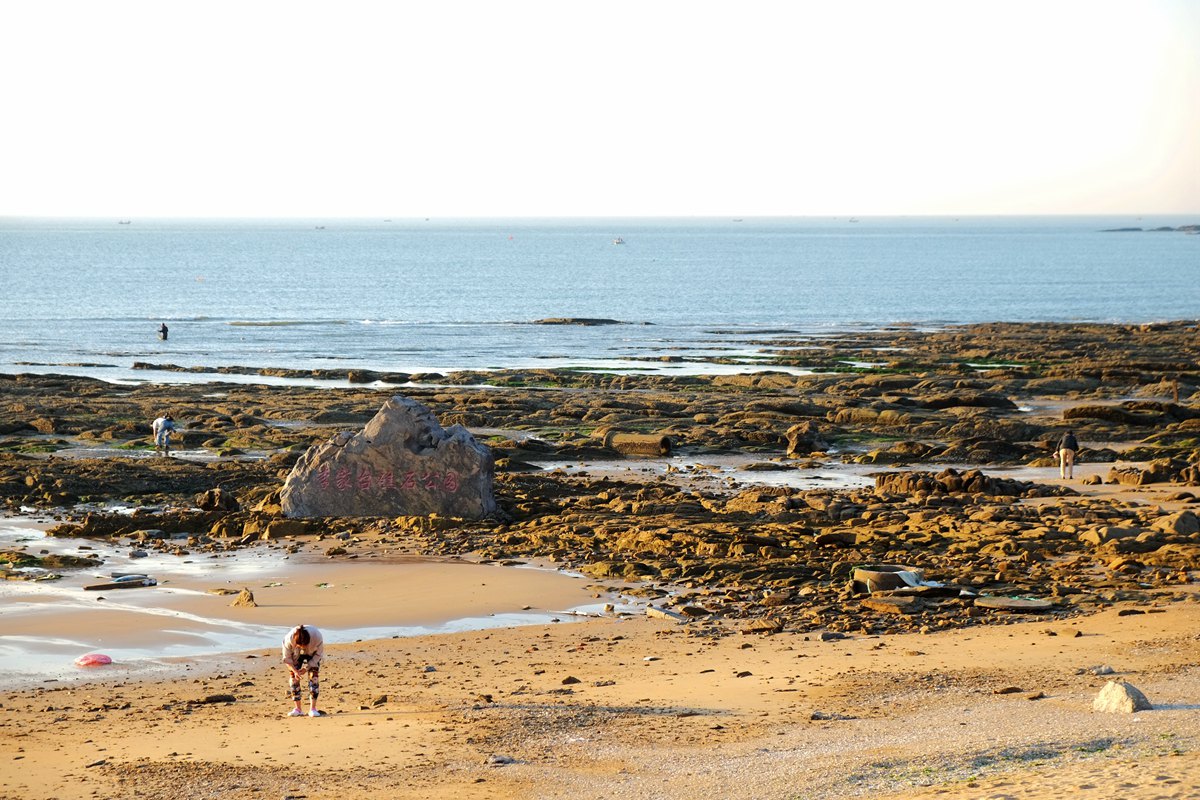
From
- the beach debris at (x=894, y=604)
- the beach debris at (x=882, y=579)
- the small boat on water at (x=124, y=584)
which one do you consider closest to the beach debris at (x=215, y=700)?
the small boat on water at (x=124, y=584)

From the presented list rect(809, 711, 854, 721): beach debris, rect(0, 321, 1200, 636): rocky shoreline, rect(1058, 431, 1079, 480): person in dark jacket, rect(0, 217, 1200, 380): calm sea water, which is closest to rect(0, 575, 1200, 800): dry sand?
rect(809, 711, 854, 721): beach debris

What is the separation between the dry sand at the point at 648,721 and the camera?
12.0 meters

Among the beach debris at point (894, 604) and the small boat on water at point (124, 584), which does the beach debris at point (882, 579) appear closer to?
the beach debris at point (894, 604)

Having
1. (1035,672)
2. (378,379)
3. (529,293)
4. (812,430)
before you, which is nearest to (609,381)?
(378,379)

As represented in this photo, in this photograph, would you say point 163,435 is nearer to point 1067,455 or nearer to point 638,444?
point 638,444

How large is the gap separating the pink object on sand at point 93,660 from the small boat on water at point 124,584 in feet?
12.6

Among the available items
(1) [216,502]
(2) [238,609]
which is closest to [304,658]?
→ (2) [238,609]

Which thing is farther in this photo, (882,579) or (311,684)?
(882,579)

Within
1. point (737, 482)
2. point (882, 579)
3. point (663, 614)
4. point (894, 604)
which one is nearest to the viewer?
point (663, 614)

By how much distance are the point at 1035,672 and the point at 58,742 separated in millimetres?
10098

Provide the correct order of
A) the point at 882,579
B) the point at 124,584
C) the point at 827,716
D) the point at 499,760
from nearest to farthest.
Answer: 1. the point at 499,760
2. the point at 827,716
3. the point at 882,579
4. the point at 124,584

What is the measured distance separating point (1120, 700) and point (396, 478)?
1556 centimetres

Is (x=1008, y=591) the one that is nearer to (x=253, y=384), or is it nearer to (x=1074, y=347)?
(x=253, y=384)

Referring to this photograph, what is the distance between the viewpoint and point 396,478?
2647cm
